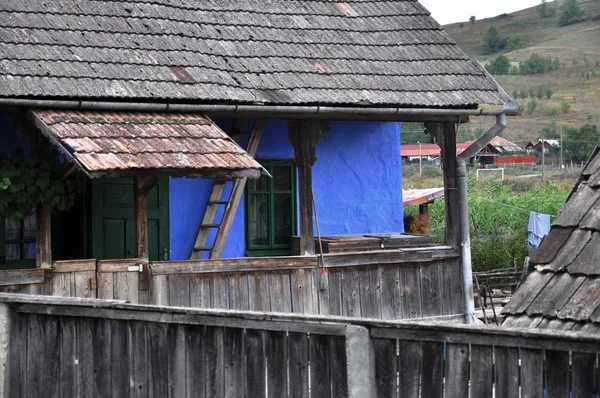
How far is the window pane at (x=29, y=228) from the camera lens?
12570 millimetres

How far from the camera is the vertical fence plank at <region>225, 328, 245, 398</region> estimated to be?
6.14 metres

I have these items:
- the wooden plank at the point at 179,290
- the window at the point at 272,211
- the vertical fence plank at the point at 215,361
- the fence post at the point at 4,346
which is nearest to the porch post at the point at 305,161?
the window at the point at 272,211

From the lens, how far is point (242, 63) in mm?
13250

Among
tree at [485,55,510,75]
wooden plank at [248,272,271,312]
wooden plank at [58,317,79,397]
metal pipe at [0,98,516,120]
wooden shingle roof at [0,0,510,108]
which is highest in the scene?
tree at [485,55,510,75]

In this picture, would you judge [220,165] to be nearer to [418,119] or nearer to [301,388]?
[418,119]

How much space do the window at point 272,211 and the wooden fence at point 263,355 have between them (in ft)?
21.8

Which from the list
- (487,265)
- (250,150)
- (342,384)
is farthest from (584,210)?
(487,265)

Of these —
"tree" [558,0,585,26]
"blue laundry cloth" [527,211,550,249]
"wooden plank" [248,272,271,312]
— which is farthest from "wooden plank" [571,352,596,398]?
"tree" [558,0,585,26]

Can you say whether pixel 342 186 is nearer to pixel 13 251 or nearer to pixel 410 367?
pixel 13 251

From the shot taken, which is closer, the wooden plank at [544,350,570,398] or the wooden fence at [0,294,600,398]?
the wooden plank at [544,350,570,398]

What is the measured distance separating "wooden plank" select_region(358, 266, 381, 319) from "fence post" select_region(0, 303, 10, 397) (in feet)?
19.9

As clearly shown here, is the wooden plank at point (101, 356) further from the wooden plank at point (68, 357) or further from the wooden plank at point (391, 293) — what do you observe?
the wooden plank at point (391, 293)

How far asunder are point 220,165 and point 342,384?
17.8ft

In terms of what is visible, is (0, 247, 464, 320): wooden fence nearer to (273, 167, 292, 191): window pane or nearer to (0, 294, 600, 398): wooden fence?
(273, 167, 292, 191): window pane
